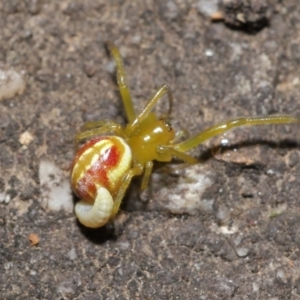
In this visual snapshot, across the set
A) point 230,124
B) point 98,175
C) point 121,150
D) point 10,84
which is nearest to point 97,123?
point 121,150

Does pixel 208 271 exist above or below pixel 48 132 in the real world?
below

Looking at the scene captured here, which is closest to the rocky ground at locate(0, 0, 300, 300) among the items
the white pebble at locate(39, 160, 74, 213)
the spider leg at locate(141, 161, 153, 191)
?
the white pebble at locate(39, 160, 74, 213)

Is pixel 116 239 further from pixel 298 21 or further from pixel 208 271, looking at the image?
pixel 298 21

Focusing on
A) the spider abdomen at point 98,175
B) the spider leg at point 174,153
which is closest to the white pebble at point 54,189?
the spider abdomen at point 98,175

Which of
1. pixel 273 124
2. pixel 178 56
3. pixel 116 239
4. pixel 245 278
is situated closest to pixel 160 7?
pixel 178 56

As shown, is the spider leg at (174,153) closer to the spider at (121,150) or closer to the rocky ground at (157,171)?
the spider at (121,150)

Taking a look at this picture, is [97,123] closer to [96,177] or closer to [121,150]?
[121,150]
